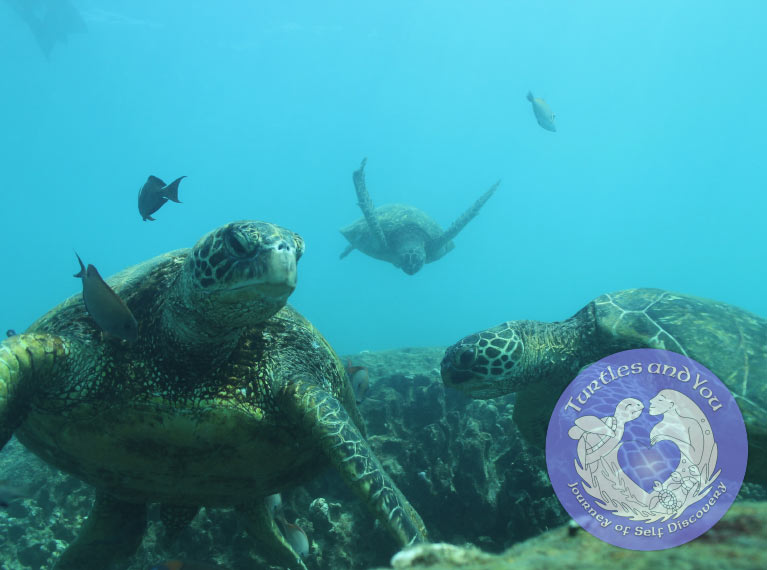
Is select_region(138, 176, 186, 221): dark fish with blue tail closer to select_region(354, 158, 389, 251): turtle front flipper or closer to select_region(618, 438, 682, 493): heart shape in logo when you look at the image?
select_region(618, 438, 682, 493): heart shape in logo

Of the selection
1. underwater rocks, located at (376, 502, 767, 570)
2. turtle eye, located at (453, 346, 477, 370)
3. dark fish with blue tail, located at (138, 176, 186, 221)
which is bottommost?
underwater rocks, located at (376, 502, 767, 570)

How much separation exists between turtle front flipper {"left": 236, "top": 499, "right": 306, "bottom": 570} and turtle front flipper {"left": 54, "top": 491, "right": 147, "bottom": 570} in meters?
0.82

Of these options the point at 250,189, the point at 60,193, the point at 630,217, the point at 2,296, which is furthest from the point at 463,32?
the point at 2,296

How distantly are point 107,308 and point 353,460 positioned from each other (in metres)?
1.57

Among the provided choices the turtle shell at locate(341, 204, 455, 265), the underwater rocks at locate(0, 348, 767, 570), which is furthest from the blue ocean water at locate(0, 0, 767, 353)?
the underwater rocks at locate(0, 348, 767, 570)

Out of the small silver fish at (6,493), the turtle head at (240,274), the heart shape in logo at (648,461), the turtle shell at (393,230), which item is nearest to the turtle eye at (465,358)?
the heart shape in logo at (648,461)

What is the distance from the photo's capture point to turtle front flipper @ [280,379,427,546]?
2.01m

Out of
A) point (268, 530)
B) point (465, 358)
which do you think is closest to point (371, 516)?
point (268, 530)

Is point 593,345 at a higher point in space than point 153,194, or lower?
lower

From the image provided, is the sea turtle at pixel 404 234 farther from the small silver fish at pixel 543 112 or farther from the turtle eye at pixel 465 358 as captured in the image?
the turtle eye at pixel 465 358

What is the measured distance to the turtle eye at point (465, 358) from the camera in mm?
3643

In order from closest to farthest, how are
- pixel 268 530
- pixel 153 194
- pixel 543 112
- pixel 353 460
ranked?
pixel 353 460
pixel 268 530
pixel 153 194
pixel 543 112

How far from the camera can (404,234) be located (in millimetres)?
13758

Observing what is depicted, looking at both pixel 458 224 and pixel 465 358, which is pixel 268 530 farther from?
pixel 458 224
